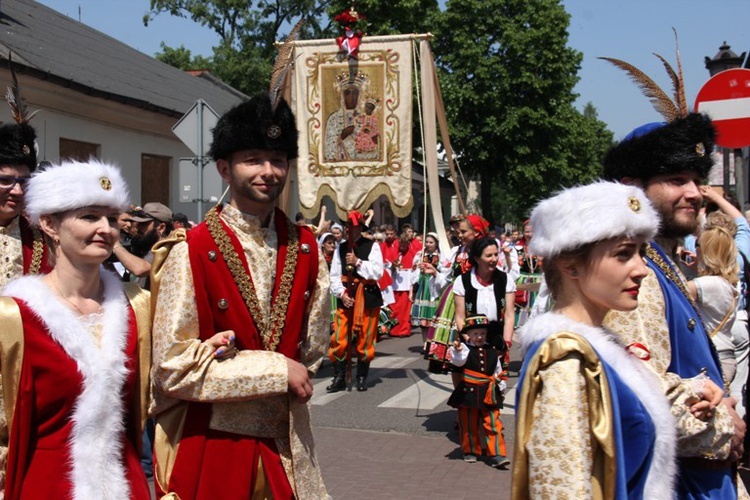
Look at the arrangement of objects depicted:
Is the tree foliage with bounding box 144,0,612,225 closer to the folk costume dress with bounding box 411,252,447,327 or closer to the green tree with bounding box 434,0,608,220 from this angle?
the green tree with bounding box 434,0,608,220

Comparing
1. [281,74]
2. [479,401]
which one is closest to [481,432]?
[479,401]

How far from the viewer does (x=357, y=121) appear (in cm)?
974

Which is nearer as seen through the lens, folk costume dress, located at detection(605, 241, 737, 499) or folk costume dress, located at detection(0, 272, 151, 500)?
folk costume dress, located at detection(605, 241, 737, 499)

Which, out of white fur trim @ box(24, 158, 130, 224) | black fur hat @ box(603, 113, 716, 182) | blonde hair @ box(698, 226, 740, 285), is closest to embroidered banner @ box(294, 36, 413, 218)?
blonde hair @ box(698, 226, 740, 285)

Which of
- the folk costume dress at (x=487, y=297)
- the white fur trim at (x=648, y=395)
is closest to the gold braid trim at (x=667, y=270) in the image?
the white fur trim at (x=648, y=395)

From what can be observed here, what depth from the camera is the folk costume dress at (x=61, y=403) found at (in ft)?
9.30

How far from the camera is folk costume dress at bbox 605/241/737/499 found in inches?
101

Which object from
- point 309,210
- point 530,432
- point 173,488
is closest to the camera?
point 530,432

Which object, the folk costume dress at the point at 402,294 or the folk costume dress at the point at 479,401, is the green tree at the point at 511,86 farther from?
the folk costume dress at the point at 479,401

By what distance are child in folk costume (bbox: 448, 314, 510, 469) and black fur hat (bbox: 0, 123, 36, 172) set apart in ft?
13.9

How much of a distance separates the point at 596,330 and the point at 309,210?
304 inches

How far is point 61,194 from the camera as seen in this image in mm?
3004

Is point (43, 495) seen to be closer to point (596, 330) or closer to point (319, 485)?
point (319, 485)

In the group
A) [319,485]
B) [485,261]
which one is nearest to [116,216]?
[319,485]
